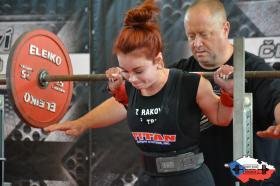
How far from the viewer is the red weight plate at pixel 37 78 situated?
117 inches

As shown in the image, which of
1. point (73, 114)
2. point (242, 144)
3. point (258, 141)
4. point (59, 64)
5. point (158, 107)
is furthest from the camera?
point (73, 114)

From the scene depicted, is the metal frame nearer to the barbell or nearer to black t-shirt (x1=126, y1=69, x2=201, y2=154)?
black t-shirt (x1=126, y1=69, x2=201, y2=154)

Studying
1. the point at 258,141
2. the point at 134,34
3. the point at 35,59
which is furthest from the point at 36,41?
the point at 258,141

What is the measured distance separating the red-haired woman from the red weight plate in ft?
2.67

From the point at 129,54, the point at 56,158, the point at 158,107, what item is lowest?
the point at 56,158

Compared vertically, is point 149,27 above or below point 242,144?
above

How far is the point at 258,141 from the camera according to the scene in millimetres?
2932

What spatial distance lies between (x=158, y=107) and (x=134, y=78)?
154 mm

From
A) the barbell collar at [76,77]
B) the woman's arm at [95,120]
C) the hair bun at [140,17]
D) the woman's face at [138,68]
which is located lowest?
the woman's arm at [95,120]

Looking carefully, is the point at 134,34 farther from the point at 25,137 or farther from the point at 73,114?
the point at 25,137

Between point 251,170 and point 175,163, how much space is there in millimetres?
405

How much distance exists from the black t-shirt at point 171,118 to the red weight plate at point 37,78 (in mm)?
822

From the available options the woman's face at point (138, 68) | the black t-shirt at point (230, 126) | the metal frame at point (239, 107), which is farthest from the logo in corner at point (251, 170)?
the black t-shirt at point (230, 126)

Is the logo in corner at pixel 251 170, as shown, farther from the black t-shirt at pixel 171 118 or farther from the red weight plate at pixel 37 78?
the red weight plate at pixel 37 78
